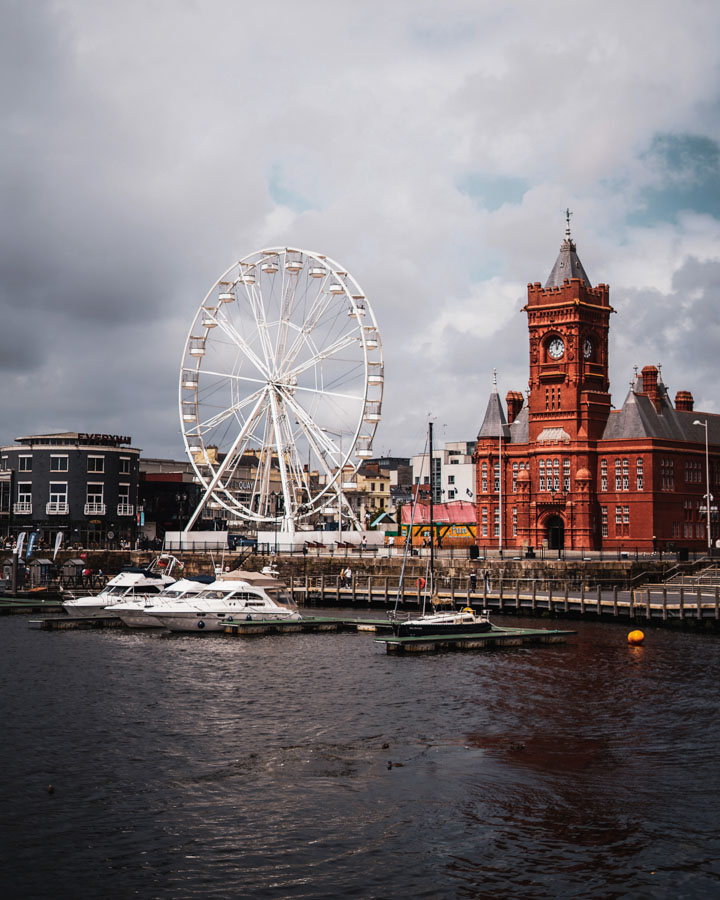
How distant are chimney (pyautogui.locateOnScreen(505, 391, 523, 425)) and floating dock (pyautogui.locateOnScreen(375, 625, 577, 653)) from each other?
179 ft

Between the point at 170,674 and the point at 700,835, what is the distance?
27.4 m

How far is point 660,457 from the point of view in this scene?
9569cm

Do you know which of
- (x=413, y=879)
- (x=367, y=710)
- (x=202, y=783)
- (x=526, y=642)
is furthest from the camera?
(x=526, y=642)

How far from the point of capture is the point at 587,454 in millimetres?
96562

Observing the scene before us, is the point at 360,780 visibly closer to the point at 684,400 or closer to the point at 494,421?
the point at 494,421

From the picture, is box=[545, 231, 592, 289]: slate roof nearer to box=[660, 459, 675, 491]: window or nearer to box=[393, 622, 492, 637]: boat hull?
box=[660, 459, 675, 491]: window

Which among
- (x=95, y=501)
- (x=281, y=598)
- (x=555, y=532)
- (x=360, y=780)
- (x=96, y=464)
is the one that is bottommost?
(x=360, y=780)

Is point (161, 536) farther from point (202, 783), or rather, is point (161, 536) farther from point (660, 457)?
point (202, 783)

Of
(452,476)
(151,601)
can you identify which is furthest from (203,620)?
(452,476)

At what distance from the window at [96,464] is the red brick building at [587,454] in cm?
4777

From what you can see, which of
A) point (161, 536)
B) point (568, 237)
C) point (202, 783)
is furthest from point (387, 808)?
point (161, 536)

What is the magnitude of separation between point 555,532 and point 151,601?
4650 cm

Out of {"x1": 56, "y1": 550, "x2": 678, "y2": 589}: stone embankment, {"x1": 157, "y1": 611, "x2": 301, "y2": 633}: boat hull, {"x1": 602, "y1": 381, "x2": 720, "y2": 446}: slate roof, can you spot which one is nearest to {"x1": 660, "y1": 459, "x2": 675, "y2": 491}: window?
{"x1": 602, "y1": 381, "x2": 720, "y2": 446}: slate roof

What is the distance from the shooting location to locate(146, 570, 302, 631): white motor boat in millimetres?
61062
